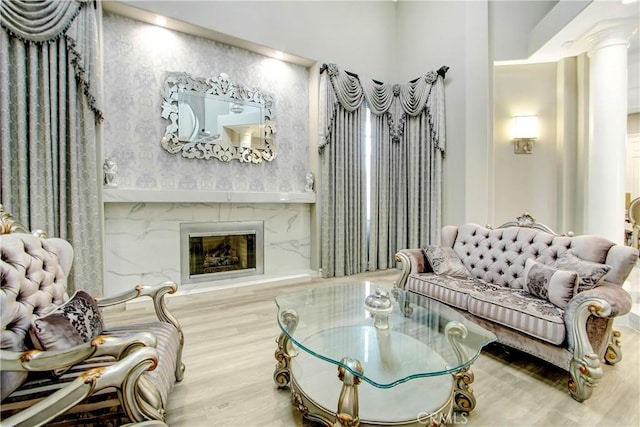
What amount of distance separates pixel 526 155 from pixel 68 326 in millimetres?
5259

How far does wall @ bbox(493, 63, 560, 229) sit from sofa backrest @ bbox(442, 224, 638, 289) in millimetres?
1895

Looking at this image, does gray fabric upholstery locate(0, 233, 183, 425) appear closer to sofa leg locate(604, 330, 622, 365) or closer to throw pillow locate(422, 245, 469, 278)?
throw pillow locate(422, 245, 469, 278)

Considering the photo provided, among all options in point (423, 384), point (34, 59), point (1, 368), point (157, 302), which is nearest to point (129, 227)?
point (34, 59)

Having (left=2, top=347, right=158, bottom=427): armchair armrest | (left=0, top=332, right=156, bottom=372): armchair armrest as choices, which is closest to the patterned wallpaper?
(left=0, top=332, right=156, bottom=372): armchair armrest

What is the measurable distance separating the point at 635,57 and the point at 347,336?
573 centimetres

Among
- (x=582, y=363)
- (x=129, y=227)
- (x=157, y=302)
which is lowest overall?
(x=582, y=363)

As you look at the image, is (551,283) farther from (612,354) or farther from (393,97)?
(393,97)

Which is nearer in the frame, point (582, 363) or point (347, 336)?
point (582, 363)

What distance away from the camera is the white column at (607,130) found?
138 inches

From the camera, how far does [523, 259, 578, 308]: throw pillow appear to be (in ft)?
6.56

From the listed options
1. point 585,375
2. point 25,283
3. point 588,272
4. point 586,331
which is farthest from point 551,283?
point 25,283

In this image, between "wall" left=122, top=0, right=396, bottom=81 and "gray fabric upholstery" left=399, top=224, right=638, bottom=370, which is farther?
"wall" left=122, top=0, right=396, bottom=81

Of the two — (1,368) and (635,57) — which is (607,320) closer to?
(1,368)

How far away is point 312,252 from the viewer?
464cm
